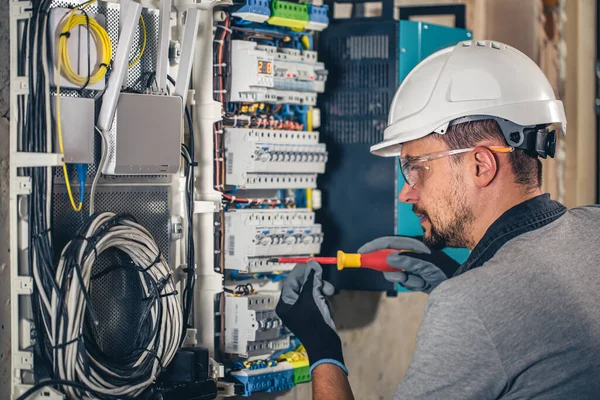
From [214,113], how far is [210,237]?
38cm

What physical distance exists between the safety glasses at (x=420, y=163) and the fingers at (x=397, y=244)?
577 mm

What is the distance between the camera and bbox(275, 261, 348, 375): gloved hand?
2.24 meters

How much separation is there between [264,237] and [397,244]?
411mm

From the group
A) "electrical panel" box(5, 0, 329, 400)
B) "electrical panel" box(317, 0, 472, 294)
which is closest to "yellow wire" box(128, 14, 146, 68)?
"electrical panel" box(5, 0, 329, 400)

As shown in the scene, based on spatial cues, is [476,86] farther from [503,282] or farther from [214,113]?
[214,113]

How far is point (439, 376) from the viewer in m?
1.66

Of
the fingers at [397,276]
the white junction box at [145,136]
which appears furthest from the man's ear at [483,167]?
the white junction box at [145,136]

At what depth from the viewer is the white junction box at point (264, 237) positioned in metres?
2.63

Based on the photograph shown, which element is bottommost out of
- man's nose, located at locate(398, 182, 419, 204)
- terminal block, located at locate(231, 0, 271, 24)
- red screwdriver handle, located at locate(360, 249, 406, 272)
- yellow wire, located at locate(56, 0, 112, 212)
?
red screwdriver handle, located at locate(360, 249, 406, 272)

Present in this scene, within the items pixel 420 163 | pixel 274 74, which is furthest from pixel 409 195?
pixel 274 74

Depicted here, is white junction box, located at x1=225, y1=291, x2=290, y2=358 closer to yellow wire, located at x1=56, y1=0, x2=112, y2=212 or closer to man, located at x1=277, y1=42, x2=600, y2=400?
man, located at x1=277, y1=42, x2=600, y2=400

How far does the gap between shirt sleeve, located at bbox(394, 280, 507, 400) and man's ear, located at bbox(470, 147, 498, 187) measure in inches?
12.5

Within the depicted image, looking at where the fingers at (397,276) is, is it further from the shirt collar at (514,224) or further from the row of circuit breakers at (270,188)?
the shirt collar at (514,224)

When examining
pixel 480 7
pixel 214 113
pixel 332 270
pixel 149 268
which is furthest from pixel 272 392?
pixel 480 7
